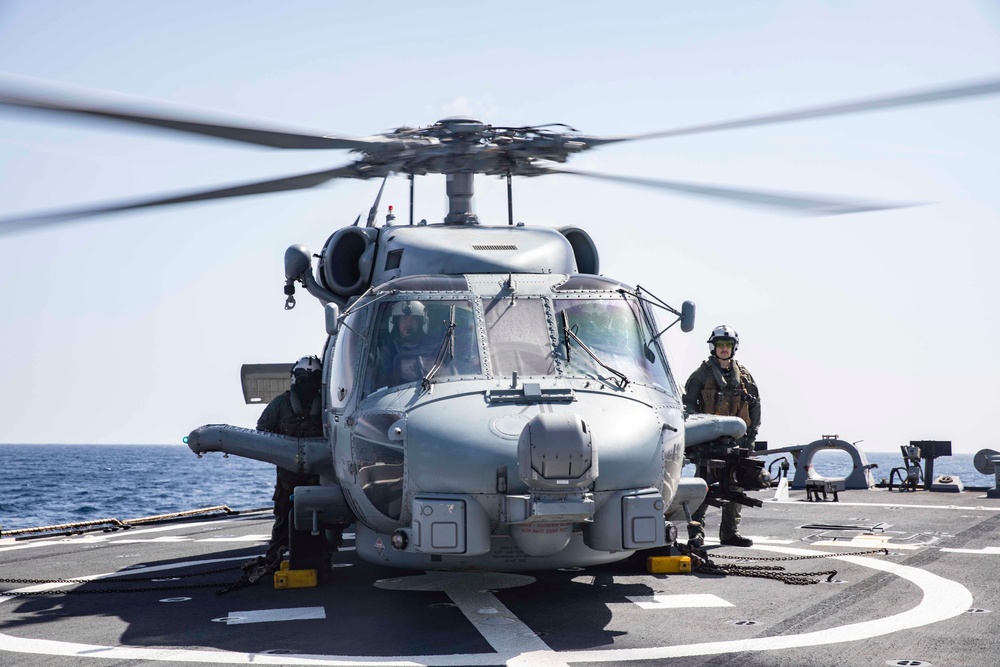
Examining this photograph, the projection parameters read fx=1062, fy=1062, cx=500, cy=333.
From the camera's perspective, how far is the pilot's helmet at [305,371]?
10758 millimetres

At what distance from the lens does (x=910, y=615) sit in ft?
24.8

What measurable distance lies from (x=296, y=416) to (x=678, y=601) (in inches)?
180

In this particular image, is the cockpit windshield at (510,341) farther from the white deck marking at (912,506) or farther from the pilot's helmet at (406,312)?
the white deck marking at (912,506)

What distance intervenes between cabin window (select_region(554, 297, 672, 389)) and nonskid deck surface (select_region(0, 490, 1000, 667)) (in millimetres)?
1821

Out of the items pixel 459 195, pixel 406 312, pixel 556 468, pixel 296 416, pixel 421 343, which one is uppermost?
pixel 459 195

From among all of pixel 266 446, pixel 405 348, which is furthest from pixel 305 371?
pixel 405 348

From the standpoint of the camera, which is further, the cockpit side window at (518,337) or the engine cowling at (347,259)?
the engine cowling at (347,259)

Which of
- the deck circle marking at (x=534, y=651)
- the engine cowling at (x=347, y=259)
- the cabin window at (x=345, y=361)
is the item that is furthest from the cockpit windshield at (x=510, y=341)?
the deck circle marking at (x=534, y=651)

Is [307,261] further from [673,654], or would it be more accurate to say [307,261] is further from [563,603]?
[673,654]

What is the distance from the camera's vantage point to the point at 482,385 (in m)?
8.18

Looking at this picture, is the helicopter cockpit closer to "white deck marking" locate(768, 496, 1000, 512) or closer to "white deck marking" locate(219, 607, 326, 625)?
"white deck marking" locate(219, 607, 326, 625)

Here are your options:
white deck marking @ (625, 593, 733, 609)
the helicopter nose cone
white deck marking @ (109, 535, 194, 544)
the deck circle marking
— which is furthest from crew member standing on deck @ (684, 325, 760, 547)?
white deck marking @ (109, 535, 194, 544)

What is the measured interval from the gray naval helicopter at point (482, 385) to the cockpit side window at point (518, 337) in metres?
0.01

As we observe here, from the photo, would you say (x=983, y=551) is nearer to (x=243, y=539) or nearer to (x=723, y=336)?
(x=723, y=336)
